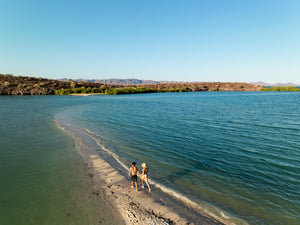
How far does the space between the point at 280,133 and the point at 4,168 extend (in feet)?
96.4

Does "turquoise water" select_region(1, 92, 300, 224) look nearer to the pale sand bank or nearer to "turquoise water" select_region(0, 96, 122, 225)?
the pale sand bank

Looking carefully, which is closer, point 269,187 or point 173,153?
point 269,187

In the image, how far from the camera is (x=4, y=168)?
43.5ft

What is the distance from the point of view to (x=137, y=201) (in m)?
9.70

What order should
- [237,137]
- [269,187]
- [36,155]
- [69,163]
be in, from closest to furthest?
[269,187] < [69,163] < [36,155] < [237,137]

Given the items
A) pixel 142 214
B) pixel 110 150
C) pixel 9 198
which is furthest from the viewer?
pixel 110 150

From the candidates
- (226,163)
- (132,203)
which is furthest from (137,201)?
(226,163)

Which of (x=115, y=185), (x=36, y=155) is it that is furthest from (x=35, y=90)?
(x=115, y=185)

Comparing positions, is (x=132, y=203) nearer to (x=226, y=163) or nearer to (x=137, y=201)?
(x=137, y=201)

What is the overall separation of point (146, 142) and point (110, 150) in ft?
13.9

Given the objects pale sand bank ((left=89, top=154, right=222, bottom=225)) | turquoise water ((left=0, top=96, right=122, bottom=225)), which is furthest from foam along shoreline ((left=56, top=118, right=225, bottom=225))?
turquoise water ((left=0, top=96, right=122, bottom=225))

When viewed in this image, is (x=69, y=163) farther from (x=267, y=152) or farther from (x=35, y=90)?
(x=35, y=90)

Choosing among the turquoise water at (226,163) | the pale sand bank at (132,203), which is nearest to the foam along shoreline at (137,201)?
the pale sand bank at (132,203)

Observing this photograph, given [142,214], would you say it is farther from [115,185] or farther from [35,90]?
[35,90]
